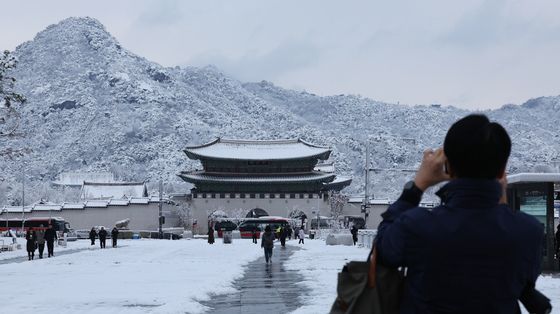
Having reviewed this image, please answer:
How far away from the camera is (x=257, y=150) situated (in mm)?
88250

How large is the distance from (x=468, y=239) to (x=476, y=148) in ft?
1.18

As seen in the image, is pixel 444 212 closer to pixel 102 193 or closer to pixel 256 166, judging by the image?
pixel 256 166

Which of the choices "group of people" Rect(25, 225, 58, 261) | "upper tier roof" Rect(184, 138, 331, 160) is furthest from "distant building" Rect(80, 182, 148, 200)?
"group of people" Rect(25, 225, 58, 261)

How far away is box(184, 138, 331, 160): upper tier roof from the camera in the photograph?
277ft

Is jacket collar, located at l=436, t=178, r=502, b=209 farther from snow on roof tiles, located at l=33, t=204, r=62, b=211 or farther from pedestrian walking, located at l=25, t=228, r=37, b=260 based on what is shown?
snow on roof tiles, located at l=33, t=204, r=62, b=211

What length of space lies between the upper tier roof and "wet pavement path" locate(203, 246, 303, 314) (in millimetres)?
61107

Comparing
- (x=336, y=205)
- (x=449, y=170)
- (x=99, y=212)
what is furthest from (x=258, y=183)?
(x=449, y=170)

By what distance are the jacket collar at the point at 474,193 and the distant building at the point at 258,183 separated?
80.1 m

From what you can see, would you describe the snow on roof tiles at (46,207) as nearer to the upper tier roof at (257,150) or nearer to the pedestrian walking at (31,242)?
the upper tier roof at (257,150)

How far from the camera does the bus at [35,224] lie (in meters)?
68.6

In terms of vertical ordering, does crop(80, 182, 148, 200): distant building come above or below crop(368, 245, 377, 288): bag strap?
above

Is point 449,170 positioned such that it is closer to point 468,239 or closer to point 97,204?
point 468,239

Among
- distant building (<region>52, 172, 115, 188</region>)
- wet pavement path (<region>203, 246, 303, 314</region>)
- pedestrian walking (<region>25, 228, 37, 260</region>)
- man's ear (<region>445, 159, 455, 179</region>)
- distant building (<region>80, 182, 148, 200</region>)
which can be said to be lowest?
wet pavement path (<region>203, 246, 303, 314</region>)

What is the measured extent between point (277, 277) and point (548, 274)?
6.53 metres
